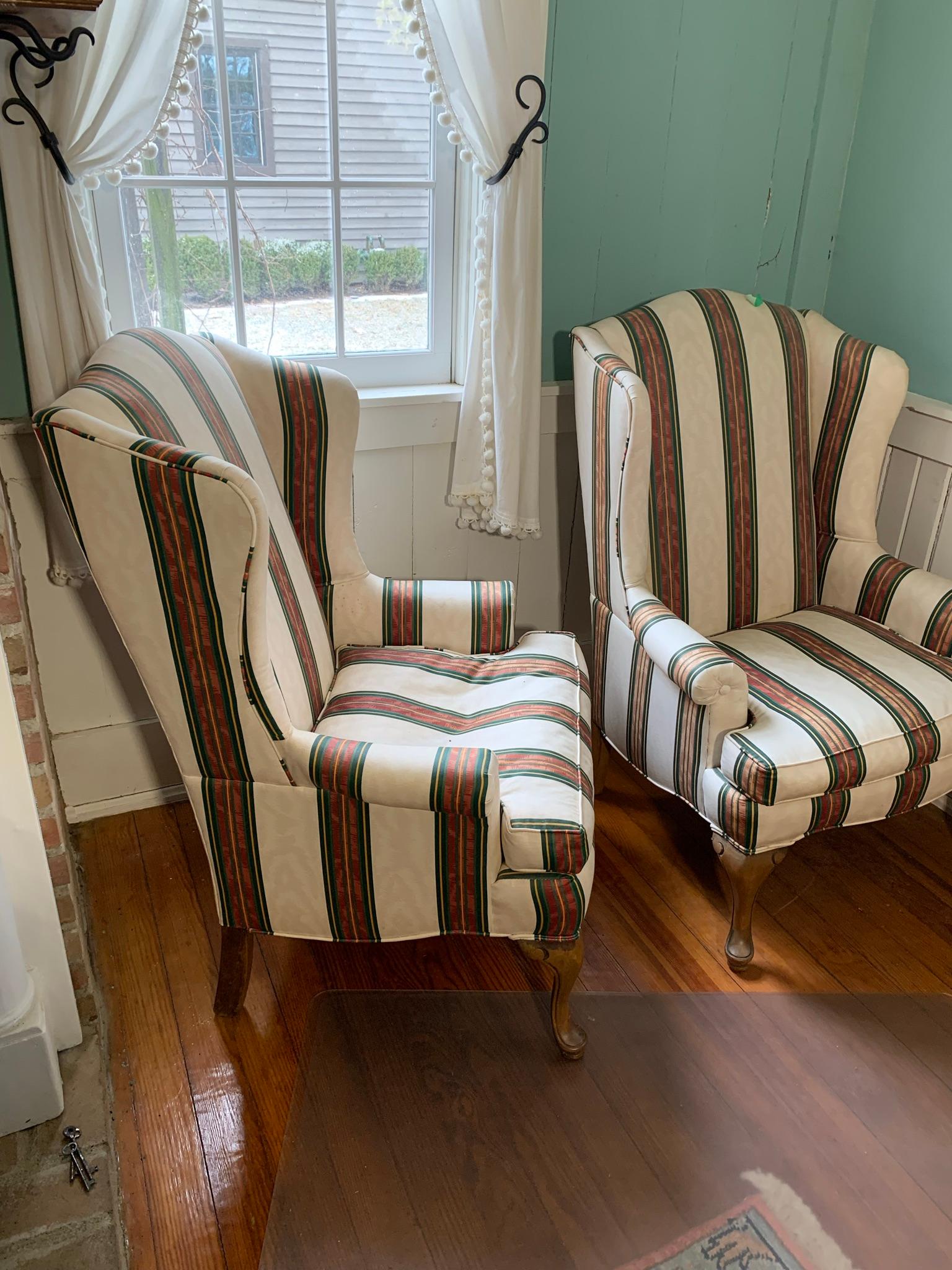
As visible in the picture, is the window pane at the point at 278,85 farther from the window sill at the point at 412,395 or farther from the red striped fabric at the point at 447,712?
the red striped fabric at the point at 447,712

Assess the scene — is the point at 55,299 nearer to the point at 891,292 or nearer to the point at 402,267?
the point at 402,267

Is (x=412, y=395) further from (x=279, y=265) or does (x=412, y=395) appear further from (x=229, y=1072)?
(x=229, y=1072)

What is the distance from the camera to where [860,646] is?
76.2 inches

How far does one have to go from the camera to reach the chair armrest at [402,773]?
1.35 m

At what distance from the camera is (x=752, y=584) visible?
2133mm

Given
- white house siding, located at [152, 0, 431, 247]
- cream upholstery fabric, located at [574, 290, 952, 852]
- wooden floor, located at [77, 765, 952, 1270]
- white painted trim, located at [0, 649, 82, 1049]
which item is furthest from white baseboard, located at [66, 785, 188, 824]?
white house siding, located at [152, 0, 431, 247]

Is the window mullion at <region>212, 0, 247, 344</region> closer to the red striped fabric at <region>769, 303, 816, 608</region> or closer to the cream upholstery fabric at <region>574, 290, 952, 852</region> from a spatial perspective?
the cream upholstery fabric at <region>574, 290, 952, 852</region>

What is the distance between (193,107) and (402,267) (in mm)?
496

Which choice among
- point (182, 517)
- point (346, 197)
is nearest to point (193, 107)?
point (346, 197)

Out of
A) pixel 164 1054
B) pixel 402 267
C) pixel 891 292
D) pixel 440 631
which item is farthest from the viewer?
pixel 891 292

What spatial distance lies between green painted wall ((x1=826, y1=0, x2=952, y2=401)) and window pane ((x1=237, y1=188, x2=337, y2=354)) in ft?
4.13

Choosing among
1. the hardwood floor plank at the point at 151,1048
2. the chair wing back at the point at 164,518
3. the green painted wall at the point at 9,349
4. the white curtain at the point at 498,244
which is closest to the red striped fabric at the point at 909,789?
the white curtain at the point at 498,244

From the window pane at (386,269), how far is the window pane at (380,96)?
54mm

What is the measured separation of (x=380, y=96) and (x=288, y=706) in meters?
1.25
